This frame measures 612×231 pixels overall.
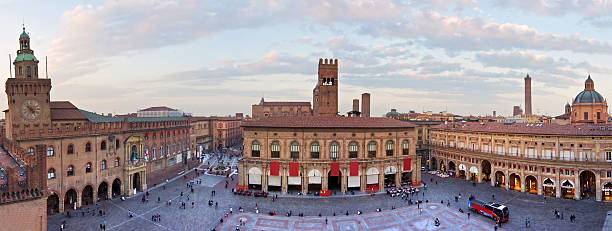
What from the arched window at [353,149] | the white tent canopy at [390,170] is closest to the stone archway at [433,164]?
the white tent canopy at [390,170]

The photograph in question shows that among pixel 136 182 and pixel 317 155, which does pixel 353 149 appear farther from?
pixel 136 182

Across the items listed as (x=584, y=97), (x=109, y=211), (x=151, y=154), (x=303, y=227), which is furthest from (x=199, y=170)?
(x=584, y=97)

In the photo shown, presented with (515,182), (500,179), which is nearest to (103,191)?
(500,179)

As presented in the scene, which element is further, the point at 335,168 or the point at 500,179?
the point at 500,179

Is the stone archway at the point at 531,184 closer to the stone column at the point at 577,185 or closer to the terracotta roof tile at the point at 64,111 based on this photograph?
the stone column at the point at 577,185

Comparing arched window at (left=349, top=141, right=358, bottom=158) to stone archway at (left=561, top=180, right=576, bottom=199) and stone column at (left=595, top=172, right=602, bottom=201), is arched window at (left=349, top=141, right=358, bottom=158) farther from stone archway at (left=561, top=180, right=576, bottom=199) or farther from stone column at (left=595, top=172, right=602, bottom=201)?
stone column at (left=595, top=172, right=602, bottom=201)

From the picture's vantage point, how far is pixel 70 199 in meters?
46.9

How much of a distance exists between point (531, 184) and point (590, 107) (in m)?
49.3

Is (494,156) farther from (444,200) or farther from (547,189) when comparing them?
(444,200)

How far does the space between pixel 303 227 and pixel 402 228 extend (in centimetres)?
1175

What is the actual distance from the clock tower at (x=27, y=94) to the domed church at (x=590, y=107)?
115 metres

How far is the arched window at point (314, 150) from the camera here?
56.8 m

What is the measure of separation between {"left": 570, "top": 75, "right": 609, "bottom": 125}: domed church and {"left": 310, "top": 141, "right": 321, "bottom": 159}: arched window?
75471mm

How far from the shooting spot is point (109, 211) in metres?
46.1
